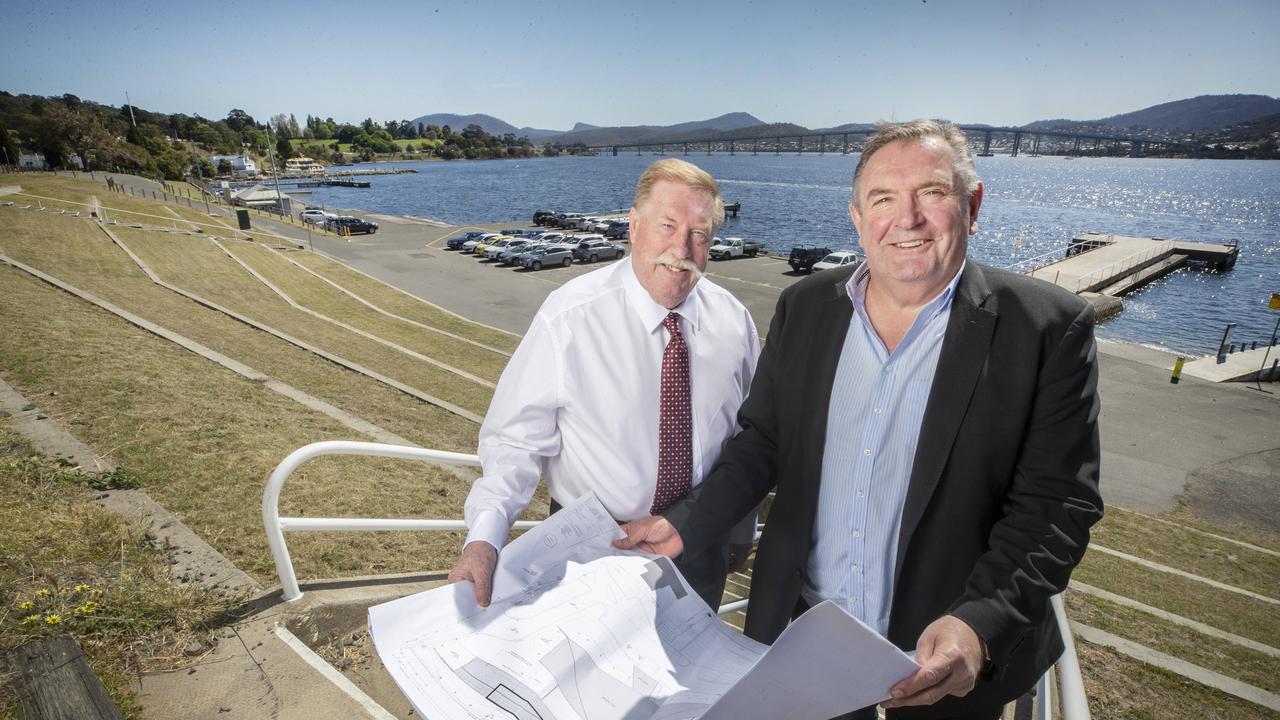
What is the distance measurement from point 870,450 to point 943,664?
63cm

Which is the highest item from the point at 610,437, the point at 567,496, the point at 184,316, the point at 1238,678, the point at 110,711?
the point at 610,437

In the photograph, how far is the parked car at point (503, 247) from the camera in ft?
122

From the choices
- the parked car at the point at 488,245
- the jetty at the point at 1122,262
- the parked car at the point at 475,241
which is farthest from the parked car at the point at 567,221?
the jetty at the point at 1122,262

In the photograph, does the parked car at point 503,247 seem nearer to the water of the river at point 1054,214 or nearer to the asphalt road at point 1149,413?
the asphalt road at point 1149,413

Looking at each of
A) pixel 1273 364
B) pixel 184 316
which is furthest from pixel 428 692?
pixel 1273 364

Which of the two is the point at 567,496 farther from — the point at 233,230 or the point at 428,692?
the point at 233,230

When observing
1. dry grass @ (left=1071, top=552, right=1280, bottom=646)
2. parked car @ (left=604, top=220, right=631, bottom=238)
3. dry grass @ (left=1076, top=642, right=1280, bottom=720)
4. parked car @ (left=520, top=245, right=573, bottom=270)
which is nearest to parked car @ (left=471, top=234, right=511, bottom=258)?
parked car @ (left=520, top=245, right=573, bottom=270)

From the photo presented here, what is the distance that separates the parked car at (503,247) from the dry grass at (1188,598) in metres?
32.8

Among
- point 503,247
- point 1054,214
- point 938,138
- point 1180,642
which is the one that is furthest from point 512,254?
point 1054,214

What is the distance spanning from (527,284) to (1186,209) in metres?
137

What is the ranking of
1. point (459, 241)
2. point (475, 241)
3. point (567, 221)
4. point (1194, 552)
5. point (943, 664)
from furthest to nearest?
point (567, 221) < point (459, 241) < point (475, 241) < point (1194, 552) < point (943, 664)

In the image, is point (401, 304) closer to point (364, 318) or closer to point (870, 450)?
point (364, 318)

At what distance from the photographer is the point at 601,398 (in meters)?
2.42

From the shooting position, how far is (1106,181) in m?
185
